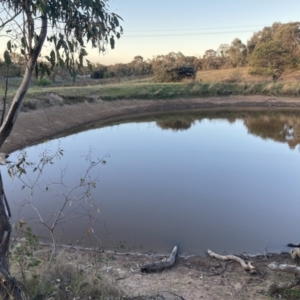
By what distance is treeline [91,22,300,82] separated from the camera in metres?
26.2

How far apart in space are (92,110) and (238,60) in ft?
88.0

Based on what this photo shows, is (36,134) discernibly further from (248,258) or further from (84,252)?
(248,258)

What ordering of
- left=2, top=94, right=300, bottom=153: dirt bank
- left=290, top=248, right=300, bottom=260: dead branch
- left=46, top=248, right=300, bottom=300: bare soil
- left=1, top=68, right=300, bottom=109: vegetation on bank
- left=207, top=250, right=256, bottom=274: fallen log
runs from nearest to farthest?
left=46, top=248, right=300, bottom=300: bare soil
left=207, top=250, right=256, bottom=274: fallen log
left=290, top=248, right=300, bottom=260: dead branch
left=2, top=94, right=300, bottom=153: dirt bank
left=1, top=68, right=300, bottom=109: vegetation on bank

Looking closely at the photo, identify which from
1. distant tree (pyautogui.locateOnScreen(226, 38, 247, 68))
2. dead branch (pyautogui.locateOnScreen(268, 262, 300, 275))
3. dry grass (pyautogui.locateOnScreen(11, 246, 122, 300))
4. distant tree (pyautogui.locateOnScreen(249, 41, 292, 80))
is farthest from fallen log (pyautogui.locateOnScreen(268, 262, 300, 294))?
distant tree (pyautogui.locateOnScreen(226, 38, 247, 68))

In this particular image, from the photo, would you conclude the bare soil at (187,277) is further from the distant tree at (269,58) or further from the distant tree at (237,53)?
the distant tree at (237,53)

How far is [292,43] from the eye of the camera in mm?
36812

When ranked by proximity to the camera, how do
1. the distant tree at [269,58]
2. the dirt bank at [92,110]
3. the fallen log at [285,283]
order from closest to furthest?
the fallen log at [285,283] → the dirt bank at [92,110] → the distant tree at [269,58]

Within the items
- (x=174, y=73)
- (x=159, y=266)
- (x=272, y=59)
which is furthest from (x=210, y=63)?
(x=159, y=266)

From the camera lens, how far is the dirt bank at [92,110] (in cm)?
1109

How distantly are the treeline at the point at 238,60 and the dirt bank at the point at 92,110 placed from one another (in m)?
2.81

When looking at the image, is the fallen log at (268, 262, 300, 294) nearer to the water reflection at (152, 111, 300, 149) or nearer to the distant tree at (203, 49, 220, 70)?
the water reflection at (152, 111, 300, 149)

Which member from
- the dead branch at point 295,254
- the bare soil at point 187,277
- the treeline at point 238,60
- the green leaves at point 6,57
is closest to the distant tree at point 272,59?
the treeline at point 238,60

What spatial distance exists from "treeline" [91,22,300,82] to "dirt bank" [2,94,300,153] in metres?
2.81

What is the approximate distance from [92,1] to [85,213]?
4056mm
